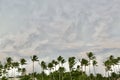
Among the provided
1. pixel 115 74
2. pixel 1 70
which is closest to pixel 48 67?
pixel 1 70

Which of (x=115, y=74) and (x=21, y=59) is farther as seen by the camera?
(x=115, y=74)

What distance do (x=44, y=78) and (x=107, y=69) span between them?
3943 cm

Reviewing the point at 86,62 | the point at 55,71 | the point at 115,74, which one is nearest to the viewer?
the point at 86,62

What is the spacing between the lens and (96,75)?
156000mm

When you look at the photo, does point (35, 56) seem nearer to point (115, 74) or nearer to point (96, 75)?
point (96, 75)

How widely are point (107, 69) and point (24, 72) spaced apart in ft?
179

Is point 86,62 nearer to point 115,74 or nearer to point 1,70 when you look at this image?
point 115,74

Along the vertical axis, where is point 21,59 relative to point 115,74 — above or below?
above

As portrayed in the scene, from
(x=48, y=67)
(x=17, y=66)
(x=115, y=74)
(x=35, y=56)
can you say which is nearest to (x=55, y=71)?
(x=48, y=67)

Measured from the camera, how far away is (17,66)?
161375 millimetres

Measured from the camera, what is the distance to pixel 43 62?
6102 inches

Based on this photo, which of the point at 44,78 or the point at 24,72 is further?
the point at 24,72

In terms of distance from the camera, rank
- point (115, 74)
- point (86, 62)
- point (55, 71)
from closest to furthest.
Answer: point (86, 62) < point (55, 71) < point (115, 74)

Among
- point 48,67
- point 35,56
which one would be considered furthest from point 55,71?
point 35,56
